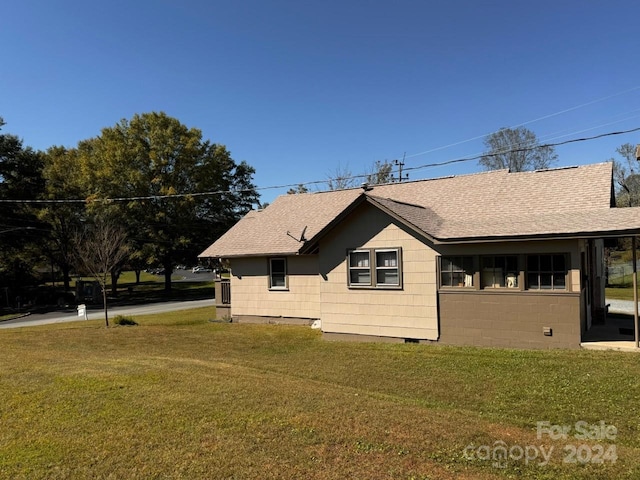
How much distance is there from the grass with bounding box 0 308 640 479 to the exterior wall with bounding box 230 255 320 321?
5379 mm

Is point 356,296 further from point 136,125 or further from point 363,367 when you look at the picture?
point 136,125

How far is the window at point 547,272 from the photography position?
34.7ft

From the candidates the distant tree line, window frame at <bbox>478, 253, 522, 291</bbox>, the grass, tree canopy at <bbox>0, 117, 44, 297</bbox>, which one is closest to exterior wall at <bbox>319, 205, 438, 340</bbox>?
the grass

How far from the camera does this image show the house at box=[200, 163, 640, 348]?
10.6 metres

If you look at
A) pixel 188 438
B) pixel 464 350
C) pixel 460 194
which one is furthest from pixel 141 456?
pixel 460 194

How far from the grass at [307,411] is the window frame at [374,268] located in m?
1.88

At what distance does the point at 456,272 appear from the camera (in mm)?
11844

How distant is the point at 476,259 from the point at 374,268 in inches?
111

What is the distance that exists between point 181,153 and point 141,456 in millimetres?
36691

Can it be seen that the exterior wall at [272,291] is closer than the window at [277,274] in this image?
Yes

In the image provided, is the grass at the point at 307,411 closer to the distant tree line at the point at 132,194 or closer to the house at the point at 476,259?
the house at the point at 476,259

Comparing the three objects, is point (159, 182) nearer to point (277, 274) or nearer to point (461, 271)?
point (277, 274)

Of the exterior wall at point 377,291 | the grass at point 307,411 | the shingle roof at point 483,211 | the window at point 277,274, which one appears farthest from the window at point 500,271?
the window at point 277,274

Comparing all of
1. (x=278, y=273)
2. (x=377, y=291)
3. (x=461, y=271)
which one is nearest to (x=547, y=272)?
(x=461, y=271)
